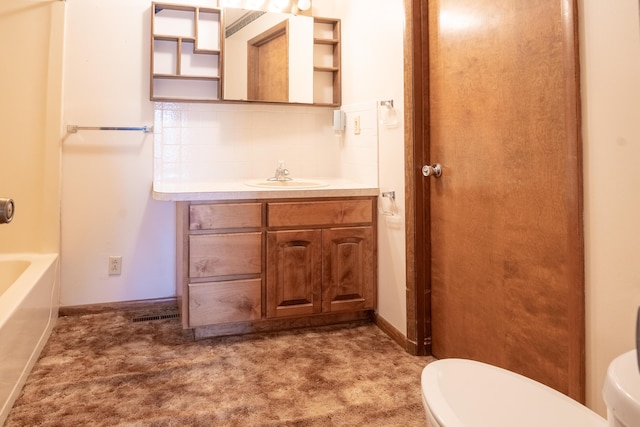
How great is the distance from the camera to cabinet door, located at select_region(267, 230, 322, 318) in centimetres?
219

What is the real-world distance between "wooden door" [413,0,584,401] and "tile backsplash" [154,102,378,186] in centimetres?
67

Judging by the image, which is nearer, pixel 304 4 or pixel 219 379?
pixel 219 379

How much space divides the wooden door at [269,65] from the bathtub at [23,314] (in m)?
1.52

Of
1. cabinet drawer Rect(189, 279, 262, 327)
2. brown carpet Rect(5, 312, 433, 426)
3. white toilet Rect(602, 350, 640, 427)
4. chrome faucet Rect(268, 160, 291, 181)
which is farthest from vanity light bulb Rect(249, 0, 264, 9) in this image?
white toilet Rect(602, 350, 640, 427)

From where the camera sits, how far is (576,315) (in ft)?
3.85

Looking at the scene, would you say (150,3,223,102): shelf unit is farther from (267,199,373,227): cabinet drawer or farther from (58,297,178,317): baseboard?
(58,297,178,317): baseboard

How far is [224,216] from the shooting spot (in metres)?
2.09

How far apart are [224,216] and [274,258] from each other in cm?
33

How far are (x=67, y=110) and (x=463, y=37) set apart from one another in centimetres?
218

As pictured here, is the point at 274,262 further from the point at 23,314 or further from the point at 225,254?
the point at 23,314

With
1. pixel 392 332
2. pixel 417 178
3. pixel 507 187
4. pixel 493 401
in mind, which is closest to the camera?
pixel 493 401

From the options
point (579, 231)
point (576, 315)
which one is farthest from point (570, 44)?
point (576, 315)

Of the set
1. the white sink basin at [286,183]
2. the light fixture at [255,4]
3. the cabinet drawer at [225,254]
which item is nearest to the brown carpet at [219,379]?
the cabinet drawer at [225,254]

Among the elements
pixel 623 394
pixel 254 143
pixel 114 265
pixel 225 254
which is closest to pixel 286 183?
pixel 254 143
